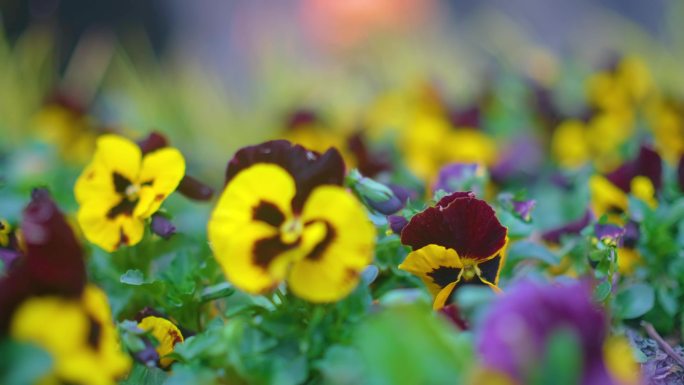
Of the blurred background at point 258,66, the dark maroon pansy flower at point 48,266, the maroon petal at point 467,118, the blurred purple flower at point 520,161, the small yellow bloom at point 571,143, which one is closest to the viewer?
the dark maroon pansy flower at point 48,266

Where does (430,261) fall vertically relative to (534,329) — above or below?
below

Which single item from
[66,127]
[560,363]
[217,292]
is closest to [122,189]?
[217,292]

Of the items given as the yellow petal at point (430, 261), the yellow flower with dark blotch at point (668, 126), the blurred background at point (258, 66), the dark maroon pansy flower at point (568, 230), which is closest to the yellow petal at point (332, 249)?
the yellow petal at point (430, 261)

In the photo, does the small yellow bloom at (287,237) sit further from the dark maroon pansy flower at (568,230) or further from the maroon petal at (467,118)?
the maroon petal at (467,118)

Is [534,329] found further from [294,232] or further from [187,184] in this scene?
[187,184]

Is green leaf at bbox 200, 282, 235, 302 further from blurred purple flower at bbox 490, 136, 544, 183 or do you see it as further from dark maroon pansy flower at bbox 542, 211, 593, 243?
blurred purple flower at bbox 490, 136, 544, 183

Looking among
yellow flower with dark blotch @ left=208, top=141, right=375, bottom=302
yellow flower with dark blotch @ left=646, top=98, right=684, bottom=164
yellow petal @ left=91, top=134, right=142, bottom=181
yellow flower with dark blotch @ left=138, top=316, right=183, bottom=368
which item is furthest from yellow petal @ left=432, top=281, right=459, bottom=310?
yellow flower with dark blotch @ left=646, top=98, right=684, bottom=164
